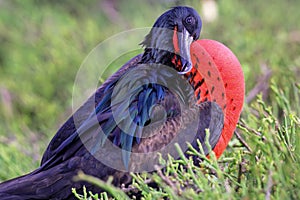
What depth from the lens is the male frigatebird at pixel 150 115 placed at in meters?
1.68

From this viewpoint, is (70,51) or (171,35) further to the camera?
(70,51)

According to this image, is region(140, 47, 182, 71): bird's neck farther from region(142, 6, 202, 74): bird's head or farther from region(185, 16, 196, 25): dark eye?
region(185, 16, 196, 25): dark eye

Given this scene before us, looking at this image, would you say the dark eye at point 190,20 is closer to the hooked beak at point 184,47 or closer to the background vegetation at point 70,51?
the hooked beak at point 184,47

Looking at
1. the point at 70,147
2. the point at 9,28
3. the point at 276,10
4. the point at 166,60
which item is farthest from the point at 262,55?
the point at 9,28

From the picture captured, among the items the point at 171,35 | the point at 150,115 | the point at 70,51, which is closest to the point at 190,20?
the point at 171,35

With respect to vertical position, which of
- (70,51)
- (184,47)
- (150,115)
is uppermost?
(70,51)

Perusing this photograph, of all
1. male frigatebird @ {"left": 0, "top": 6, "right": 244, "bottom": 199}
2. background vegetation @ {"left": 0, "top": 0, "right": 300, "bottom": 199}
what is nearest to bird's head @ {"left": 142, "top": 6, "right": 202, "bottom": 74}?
male frigatebird @ {"left": 0, "top": 6, "right": 244, "bottom": 199}

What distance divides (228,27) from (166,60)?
184 centimetres

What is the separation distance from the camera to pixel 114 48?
11.7ft

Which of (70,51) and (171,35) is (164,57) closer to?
(171,35)

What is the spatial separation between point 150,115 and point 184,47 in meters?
0.26

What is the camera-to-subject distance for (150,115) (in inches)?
67.0

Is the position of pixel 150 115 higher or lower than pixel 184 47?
lower

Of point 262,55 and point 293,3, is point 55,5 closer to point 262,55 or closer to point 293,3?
point 293,3
